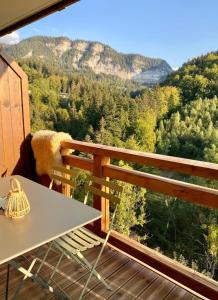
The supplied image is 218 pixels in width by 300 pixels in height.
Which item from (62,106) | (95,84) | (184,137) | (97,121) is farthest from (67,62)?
(184,137)

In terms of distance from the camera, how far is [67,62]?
21.5 m

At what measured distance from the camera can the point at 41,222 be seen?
1.48 meters

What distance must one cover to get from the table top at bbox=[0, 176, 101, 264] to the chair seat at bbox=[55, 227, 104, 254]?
33 cm

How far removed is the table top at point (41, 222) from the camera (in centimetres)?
126

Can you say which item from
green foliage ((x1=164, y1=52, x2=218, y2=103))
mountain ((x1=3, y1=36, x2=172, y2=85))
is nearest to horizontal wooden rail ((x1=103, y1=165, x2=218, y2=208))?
green foliage ((x1=164, y1=52, x2=218, y2=103))

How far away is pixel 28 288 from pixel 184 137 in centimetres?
2329

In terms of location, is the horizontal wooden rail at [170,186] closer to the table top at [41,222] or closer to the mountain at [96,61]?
the table top at [41,222]

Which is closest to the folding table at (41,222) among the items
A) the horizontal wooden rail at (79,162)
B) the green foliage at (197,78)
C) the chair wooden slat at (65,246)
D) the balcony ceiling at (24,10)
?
the chair wooden slat at (65,246)

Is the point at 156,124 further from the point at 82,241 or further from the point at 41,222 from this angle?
the point at 41,222

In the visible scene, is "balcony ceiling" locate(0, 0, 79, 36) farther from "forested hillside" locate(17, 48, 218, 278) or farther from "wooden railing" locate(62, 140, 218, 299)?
"forested hillside" locate(17, 48, 218, 278)

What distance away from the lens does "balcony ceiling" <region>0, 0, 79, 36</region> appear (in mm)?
2297

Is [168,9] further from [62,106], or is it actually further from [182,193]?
[182,193]

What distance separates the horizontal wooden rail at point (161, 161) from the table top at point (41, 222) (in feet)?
2.41

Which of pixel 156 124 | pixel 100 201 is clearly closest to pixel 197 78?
pixel 156 124
